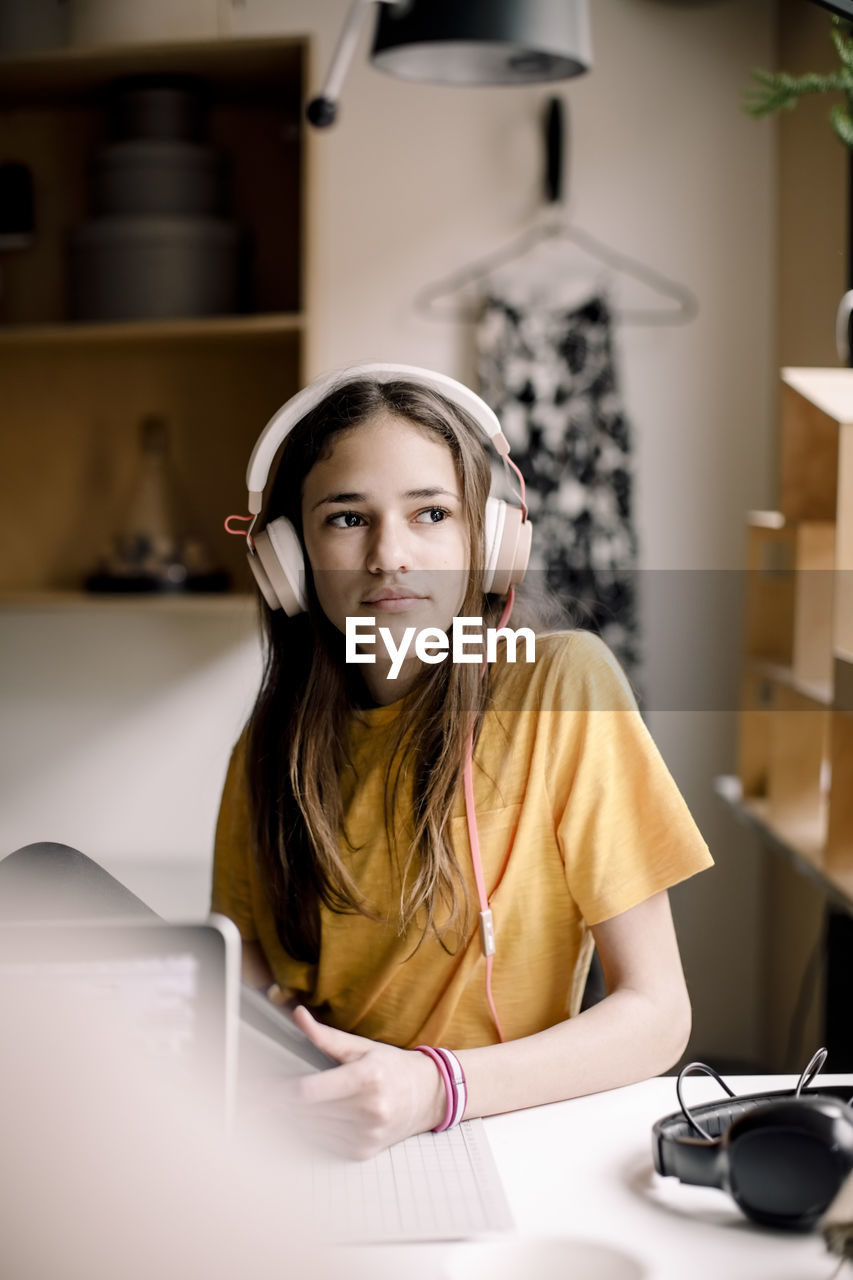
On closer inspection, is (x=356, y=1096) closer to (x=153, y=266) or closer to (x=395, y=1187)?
(x=395, y=1187)

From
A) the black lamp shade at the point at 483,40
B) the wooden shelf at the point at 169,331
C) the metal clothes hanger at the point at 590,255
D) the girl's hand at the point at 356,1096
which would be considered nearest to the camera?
the girl's hand at the point at 356,1096

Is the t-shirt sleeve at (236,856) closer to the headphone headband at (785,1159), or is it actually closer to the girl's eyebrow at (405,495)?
the girl's eyebrow at (405,495)

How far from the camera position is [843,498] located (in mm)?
1148

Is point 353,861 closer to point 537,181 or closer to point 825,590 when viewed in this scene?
point 825,590

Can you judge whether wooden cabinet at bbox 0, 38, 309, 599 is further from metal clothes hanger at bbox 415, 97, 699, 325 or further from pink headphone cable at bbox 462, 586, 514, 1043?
pink headphone cable at bbox 462, 586, 514, 1043

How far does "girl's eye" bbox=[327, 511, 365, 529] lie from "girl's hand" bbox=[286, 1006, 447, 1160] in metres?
0.29

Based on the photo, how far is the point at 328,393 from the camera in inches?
30.5

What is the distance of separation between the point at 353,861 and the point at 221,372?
1222 millimetres

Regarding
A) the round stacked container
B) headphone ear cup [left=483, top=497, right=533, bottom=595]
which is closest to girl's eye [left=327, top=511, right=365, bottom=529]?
headphone ear cup [left=483, top=497, right=533, bottom=595]

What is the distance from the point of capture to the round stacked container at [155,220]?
5.47 feet

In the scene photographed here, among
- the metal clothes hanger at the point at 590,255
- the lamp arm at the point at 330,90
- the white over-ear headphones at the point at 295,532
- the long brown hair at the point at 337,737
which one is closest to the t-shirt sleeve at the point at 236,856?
the long brown hair at the point at 337,737

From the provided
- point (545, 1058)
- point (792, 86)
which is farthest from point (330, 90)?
point (545, 1058)

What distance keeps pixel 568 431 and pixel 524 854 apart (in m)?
1.22

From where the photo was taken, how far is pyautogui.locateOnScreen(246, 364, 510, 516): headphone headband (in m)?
0.74
